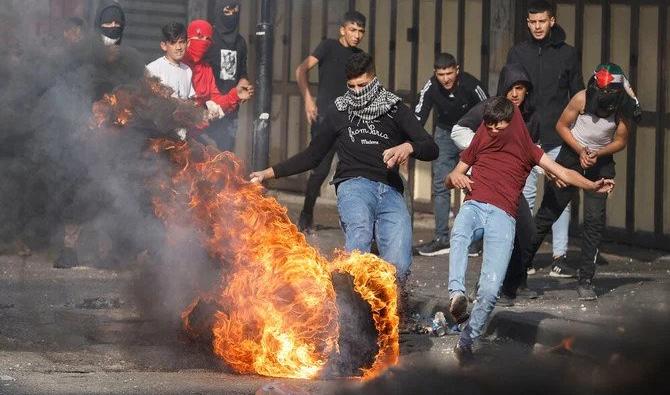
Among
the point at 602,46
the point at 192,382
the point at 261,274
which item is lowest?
the point at 192,382

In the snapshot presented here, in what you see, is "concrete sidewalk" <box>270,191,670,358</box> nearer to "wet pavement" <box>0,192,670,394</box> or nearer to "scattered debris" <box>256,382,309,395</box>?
"wet pavement" <box>0,192,670,394</box>

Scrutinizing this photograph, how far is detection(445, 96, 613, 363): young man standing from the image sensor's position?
8.62 metres

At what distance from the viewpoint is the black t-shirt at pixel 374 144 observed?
8914 millimetres

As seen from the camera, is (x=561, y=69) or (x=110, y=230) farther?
(x=561, y=69)

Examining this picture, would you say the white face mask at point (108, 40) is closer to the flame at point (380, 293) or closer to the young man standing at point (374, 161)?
the young man standing at point (374, 161)

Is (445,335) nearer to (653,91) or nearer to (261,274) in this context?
(261,274)

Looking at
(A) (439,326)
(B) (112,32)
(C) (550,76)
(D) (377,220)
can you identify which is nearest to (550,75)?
(C) (550,76)

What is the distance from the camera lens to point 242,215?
8352mm

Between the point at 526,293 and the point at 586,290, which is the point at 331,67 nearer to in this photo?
the point at 526,293

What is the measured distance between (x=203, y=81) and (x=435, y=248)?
255 centimetres

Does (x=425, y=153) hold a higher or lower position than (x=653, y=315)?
higher

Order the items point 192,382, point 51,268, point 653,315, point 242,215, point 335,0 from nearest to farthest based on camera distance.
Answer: point 653,315 → point 192,382 → point 242,215 → point 51,268 → point 335,0

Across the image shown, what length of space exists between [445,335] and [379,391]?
3451 millimetres

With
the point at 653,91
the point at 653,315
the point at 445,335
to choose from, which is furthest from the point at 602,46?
the point at 653,315
